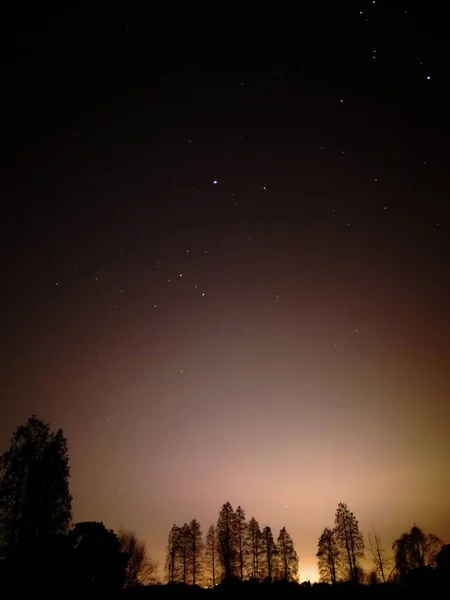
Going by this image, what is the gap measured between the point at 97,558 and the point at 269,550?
4241 centimetres

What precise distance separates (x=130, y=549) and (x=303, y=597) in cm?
3689

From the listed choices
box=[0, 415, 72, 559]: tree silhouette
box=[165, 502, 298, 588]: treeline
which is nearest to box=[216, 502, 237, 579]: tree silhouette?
box=[165, 502, 298, 588]: treeline

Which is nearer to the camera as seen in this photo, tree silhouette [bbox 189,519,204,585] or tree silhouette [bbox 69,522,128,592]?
tree silhouette [bbox 69,522,128,592]

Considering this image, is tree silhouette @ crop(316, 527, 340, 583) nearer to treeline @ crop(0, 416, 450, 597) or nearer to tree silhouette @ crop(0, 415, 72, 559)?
treeline @ crop(0, 416, 450, 597)

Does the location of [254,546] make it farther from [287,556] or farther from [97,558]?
[97,558]

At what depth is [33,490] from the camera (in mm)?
27219

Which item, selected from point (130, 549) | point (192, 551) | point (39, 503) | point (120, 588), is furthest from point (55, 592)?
point (192, 551)

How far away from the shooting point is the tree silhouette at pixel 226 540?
53.7 metres

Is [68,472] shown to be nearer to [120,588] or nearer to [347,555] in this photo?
[120,588]

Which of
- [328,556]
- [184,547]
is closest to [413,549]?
[328,556]

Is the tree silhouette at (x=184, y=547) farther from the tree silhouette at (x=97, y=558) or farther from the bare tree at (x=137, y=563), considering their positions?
the tree silhouette at (x=97, y=558)

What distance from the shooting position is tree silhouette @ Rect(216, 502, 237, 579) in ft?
176

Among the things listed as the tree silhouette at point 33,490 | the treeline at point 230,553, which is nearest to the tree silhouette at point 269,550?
the treeline at point 230,553

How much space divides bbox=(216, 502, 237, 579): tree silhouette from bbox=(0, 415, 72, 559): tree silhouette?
3235 cm
